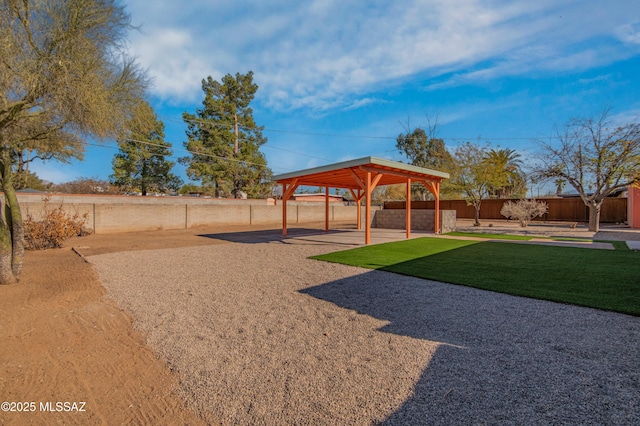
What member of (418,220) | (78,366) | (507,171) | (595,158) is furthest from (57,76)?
(507,171)

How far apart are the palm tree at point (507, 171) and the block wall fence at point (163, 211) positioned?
7.76m

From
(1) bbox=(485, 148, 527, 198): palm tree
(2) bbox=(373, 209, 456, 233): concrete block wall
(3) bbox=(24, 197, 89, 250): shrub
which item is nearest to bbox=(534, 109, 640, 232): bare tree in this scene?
(1) bbox=(485, 148, 527, 198): palm tree

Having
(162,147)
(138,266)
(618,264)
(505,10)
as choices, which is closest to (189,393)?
(138,266)

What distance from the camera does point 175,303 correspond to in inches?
180

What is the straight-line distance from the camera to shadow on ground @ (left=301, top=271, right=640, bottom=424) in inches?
77.2

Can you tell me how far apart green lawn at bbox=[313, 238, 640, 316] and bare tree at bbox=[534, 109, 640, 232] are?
743 centimetres

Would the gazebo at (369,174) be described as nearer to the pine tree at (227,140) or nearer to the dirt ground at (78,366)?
the dirt ground at (78,366)

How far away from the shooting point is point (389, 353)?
2.84 meters

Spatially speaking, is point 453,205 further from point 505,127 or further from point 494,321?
point 494,321

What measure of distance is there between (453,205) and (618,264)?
21.3 meters

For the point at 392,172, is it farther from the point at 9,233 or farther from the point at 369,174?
the point at 9,233

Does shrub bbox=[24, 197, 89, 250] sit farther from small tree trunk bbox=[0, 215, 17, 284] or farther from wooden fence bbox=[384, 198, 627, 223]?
wooden fence bbox=[384, 198, 627, 223]

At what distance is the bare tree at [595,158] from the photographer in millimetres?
12641

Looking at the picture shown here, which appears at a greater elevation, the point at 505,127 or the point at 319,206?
the point at 505,127
